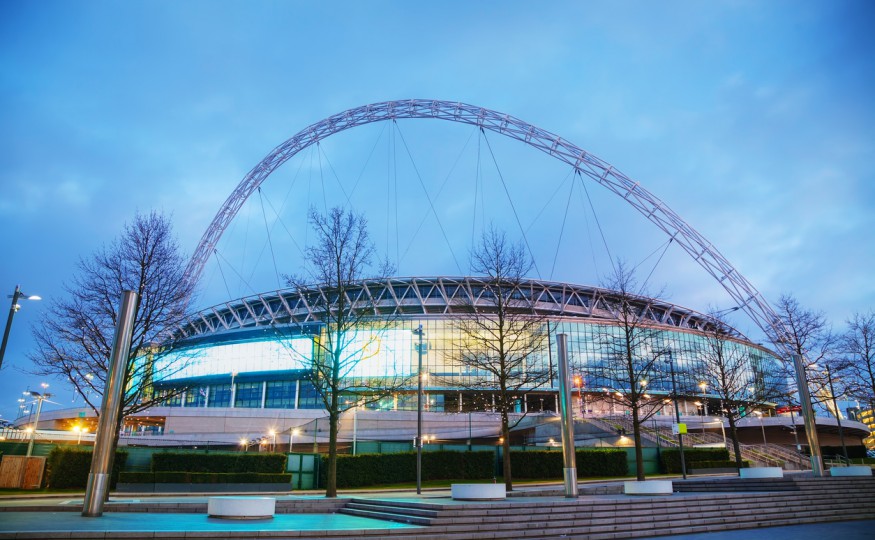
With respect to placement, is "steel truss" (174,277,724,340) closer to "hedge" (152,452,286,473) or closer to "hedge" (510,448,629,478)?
"hedge" (510,448,629,478)

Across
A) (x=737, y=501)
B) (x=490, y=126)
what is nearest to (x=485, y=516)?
(x=737, y=501)

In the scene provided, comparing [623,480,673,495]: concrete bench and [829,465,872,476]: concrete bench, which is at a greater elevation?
[829,465,872,476]: concrete bench

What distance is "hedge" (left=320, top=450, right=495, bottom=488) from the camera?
33241mm

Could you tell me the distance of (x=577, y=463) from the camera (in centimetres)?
3822

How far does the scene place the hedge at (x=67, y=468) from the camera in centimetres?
2853

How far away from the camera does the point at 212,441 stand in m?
59.3

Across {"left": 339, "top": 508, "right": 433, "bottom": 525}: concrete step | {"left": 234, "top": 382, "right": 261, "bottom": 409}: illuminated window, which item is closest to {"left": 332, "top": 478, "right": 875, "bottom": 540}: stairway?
{"left": 339, "top": 508, "right": 433, "bottom": 525}: concrete step

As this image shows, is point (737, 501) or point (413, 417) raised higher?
point (413, 417)

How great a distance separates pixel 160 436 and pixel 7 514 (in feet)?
147

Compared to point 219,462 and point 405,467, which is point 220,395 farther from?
point 405,467

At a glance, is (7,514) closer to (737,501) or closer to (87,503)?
(87,503)

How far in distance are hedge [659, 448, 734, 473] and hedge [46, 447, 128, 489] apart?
1377 inches

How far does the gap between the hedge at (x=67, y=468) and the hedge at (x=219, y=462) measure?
9.05ft

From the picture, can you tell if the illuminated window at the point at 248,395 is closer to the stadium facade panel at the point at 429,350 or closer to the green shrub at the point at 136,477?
the stadium facade panel at the point at 429,350
